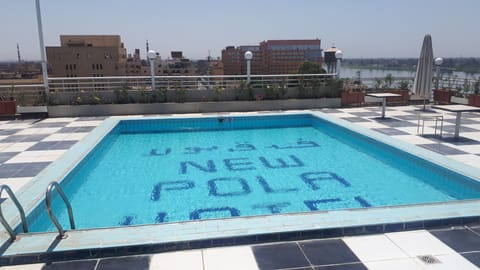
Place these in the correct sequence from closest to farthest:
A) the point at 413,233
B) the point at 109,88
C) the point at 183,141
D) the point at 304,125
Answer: the point at 413,233
the point at 183,141
the point at 304,125
the point at 109,88

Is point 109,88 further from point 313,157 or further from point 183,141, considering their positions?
point 313,157

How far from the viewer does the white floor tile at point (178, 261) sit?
2693 millimetres

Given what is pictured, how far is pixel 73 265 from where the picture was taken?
274 cm

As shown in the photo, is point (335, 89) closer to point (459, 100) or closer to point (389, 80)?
point (389, 80)

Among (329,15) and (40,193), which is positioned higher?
(329,15)

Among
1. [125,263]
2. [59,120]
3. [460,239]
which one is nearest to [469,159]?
[460,239]

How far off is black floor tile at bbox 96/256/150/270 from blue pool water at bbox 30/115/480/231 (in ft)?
4.34

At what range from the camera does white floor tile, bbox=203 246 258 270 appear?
2693 mm

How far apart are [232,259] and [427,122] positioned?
24.7 feet

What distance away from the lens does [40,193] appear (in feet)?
13.5

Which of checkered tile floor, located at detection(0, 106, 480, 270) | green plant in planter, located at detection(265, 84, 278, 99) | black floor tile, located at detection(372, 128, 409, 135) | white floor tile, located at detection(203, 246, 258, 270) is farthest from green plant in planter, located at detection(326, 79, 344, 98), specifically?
white floor tile, located at detection(203, 246, 258, 270)

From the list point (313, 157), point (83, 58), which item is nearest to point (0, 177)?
point (313, 157)

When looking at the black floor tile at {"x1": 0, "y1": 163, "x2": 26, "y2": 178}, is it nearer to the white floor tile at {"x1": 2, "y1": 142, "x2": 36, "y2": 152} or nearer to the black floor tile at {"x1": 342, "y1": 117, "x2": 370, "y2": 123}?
the white floor tile at {"x1": 2, "y1": 142, "x2": 36, "y2": 152}

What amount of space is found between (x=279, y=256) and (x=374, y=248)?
84 centimetres
